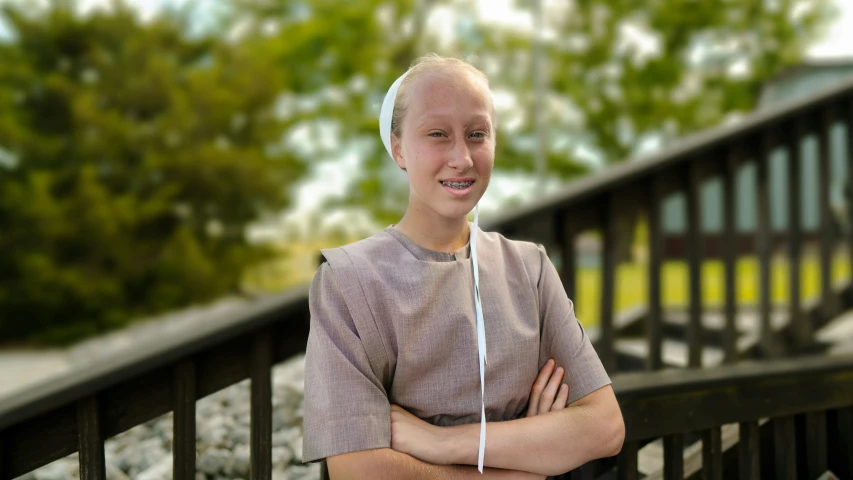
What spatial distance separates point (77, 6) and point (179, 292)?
6.13 metres

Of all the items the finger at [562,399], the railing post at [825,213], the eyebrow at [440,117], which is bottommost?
the finger at [562,399]

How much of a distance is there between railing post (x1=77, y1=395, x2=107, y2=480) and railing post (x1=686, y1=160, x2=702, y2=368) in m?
2.14

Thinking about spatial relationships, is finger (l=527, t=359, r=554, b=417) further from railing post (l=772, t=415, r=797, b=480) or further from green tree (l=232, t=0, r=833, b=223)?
green tree (l=232, t=0, r=833, b=223)

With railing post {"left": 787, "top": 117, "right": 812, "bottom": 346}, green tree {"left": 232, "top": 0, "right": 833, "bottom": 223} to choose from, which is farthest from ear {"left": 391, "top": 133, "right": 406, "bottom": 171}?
green tree {"left": 232, "top": 0, "right": 833, "bottom": 223}

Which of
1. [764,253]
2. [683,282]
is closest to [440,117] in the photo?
[764,253]

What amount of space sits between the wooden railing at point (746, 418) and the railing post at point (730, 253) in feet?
1.87

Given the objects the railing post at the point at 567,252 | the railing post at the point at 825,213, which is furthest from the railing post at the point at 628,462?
the railing post at the point at 825,213

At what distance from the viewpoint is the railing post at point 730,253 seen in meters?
3.06

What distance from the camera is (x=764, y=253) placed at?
3.29 metres

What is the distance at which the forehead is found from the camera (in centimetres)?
126

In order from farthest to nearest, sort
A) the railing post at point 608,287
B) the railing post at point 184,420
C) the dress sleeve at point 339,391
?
1. the railing post at point 608,287
2. the railing post at point 184,420
3. the dress sleeve at point 339,391

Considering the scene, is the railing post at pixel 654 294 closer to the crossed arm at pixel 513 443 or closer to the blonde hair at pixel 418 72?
the crossed arm at pixel 513 443

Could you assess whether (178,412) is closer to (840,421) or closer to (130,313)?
(840,421)

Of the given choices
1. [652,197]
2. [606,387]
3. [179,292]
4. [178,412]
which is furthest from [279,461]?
[179,292]
